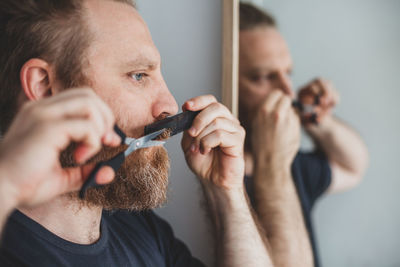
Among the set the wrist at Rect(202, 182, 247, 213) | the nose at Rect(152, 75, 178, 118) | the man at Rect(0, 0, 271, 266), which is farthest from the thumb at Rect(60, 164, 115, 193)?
the wrist at Rect(202, 182, 247, 213)

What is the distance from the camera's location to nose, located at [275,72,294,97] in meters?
1.22

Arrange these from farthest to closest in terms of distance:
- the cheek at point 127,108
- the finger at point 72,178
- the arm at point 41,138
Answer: the cheek at point 127,108 → the finger at point 72,178 → the arm at point 41,138

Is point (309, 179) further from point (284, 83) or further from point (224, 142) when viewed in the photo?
point (224, 142)

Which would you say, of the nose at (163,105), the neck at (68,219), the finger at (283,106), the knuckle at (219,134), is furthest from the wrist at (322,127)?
the neck at (68,219)

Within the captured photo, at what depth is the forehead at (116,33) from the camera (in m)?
0.82

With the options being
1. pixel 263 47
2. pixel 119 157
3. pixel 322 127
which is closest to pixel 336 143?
pixel 322 127

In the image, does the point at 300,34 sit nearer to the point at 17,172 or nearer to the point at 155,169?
the point at 155,169

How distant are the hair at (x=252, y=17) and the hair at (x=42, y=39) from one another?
55cm

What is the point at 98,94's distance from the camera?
81 cm

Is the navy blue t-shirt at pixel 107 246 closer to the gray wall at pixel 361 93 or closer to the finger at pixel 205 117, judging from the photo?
the finger at pixel 205 117

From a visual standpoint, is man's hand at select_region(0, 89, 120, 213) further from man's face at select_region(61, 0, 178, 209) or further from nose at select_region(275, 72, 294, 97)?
nose at select_region(275, 72, 294, 97)

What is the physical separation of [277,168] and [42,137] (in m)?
0.92

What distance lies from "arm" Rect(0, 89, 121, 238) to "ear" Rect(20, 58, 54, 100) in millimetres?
316

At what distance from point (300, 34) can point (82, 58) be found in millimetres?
681
